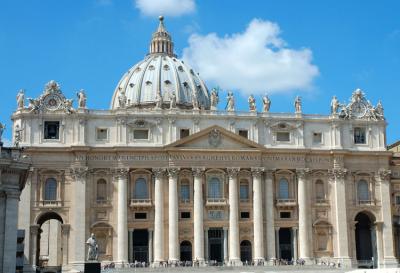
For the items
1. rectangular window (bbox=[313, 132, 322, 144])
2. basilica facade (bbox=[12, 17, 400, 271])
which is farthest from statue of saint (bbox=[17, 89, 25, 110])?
rectangular window (bbox=[313, 132, 322, 144])

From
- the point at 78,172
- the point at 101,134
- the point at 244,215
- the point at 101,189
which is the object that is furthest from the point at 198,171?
the point at 78,172

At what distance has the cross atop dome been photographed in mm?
120188

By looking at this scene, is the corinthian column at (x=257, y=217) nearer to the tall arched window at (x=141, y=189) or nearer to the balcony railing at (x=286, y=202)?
the balcony railing at (x=286, y=202)

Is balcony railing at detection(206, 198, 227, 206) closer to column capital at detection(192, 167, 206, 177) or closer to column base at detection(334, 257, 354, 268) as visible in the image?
column capital at detection(192, 167, 206, 177)

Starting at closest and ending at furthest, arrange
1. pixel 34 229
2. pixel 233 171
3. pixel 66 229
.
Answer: pixel 34 229 → pixel 66 229 → pixel 233 171

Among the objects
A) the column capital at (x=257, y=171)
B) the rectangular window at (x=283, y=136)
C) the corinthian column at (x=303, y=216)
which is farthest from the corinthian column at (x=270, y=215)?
the rectangular window at (x=283, y=136)

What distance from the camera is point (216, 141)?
244 ft

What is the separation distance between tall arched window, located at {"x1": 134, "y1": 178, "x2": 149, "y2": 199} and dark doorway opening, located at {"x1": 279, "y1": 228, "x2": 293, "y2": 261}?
14.6 meters

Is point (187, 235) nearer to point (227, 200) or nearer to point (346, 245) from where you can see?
point (227, 200)

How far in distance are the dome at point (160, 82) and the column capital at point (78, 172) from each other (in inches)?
1398

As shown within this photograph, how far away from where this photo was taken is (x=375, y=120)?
79.6 meters

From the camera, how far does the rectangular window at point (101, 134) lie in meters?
73.5

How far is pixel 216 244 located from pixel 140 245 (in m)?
7.74

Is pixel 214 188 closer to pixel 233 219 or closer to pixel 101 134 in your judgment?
pixel 233 219
